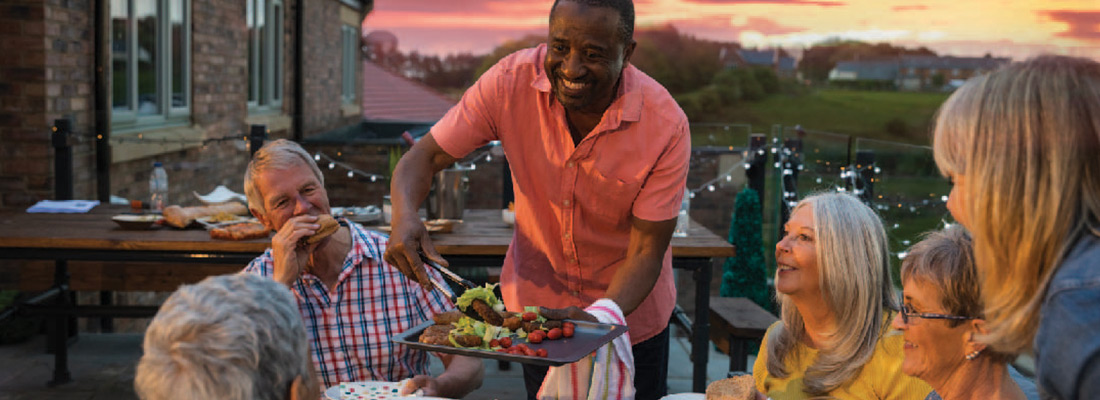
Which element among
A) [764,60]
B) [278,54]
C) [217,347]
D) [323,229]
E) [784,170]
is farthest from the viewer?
[764,60]

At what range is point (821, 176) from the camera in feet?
18.4

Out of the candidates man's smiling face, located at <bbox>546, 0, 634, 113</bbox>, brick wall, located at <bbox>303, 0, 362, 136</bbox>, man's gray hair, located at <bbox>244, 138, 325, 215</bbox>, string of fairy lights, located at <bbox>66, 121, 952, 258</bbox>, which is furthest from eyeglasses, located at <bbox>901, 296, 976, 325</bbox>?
brick wall, located at <bbox>303, 0, 362, 136</bbox>

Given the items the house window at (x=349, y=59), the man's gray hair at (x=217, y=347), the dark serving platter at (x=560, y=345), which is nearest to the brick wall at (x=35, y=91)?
the dark serving platter at (x=560, y=345)

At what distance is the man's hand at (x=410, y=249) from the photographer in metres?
2.34

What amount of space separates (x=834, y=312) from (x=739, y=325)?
168 centimetres

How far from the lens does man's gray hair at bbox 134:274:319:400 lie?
1.43 meters

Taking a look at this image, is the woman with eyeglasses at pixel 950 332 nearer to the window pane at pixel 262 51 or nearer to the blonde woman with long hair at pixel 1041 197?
the blonde woman with long hair at pixel 1041 197

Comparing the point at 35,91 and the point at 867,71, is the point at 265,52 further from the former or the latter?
the point at 867,71

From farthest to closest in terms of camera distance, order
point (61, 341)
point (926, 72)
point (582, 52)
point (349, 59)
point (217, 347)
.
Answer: point (926, 72)
point (349, 59)
point (61, 341)
point (582, 52)
point (217, 347)

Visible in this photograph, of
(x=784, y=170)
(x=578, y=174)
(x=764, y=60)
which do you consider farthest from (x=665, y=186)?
(x=764, y=60)

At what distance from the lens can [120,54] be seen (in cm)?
664

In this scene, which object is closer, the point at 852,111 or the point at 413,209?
the point at 413,209

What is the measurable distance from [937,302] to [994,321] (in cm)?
90

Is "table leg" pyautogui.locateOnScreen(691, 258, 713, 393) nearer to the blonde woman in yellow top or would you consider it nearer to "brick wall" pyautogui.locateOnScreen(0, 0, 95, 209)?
the blonde woman in yellow top
